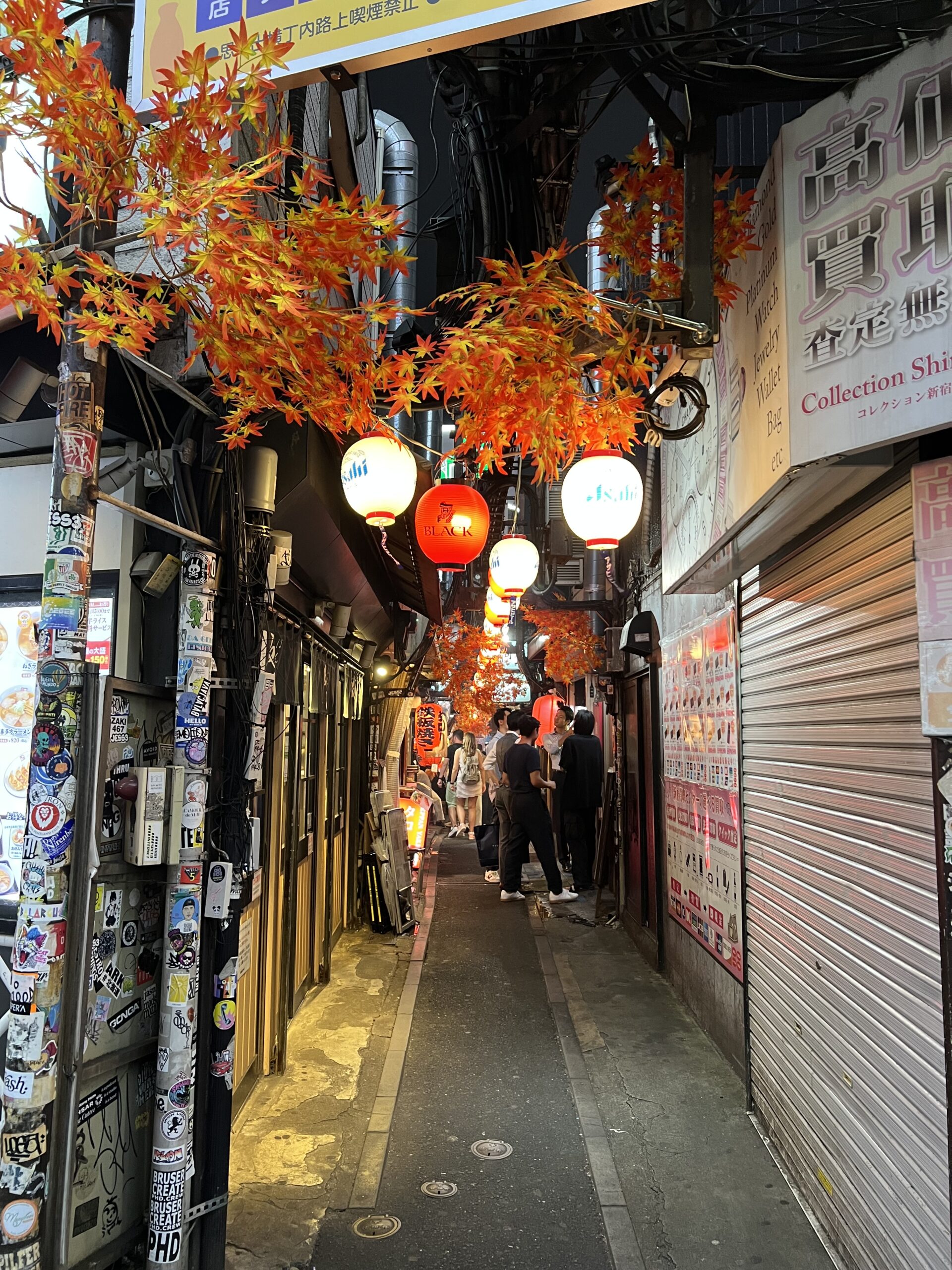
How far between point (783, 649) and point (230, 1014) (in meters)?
4.32

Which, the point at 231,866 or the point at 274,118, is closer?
the point at 231,866

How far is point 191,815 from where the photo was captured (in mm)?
4508

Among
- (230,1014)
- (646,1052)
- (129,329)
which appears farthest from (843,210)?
(646,1052)

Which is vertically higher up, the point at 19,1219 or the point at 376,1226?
the point at 19,1219

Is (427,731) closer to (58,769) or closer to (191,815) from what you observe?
(191,815)

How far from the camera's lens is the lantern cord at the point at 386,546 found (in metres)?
9.82

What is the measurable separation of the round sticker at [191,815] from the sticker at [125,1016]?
3.22 ft

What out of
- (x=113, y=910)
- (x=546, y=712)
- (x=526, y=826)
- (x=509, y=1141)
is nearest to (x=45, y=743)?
(x=113, y=910)

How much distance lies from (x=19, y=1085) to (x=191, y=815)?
1414 millimetres

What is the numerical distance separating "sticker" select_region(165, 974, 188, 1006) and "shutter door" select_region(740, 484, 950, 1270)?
358 cm

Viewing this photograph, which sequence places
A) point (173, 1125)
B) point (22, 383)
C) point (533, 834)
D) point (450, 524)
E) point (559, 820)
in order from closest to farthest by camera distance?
point (173, 1125) < point (22, 383) < point (450, 524) < point (533, 834) < point (559, 820)

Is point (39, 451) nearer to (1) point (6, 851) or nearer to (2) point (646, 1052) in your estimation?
(1) point (6, 851)

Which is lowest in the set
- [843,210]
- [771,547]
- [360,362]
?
[771,547]

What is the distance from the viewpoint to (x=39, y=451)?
5152mm
